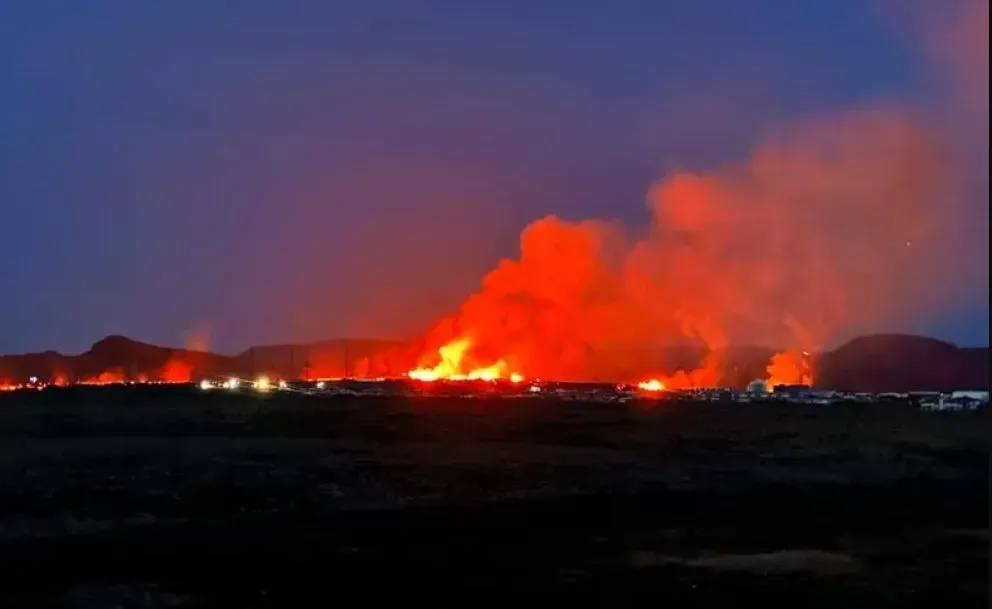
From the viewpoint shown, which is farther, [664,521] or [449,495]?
[449,495]

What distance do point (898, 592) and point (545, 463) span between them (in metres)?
41.5

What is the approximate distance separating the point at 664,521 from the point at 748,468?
2702 centimetres

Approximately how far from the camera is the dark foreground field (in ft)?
114

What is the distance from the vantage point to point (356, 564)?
3862 centimetres

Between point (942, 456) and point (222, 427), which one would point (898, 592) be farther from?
point (222, 427)

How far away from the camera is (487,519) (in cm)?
4884

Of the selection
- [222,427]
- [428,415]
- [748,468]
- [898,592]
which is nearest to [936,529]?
[898,592]

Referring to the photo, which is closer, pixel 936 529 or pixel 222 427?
pixel 936 529

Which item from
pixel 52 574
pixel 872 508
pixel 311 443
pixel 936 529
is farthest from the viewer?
pixel 311 443

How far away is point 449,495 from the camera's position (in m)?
57.2

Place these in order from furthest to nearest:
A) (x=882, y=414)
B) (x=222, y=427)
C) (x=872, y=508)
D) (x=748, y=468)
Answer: (x=882, y=414)
(x=222, y=427)
(x=748, y=468)
(x=872, y=508)

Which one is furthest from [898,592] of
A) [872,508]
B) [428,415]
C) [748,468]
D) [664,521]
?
[428,415]

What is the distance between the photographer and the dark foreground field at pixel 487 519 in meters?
34.8

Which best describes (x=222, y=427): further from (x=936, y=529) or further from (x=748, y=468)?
(x=936, y=529)
